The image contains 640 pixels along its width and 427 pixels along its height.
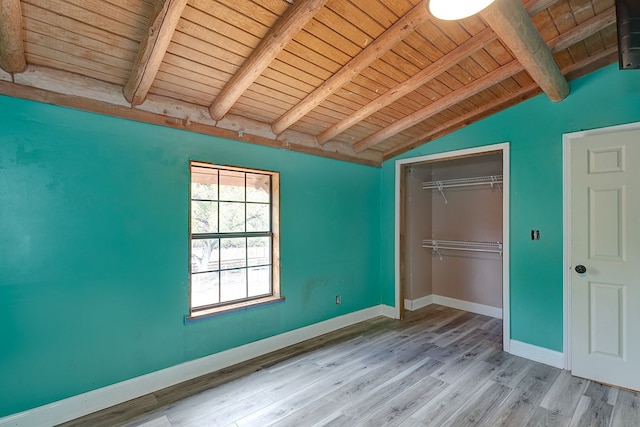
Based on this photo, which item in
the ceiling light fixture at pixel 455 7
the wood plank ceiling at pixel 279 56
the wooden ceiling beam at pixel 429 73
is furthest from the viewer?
the wooden ceiling beam at pixel 429 73

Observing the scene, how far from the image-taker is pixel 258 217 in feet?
10.8

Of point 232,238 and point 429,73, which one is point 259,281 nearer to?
point 232,238

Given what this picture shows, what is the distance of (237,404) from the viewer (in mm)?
2338

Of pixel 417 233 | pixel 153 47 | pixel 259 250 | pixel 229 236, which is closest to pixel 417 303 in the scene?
pixel 417 233

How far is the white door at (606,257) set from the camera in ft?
8.45

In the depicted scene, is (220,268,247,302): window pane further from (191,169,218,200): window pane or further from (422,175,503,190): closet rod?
(422,175,503,190): closet rod

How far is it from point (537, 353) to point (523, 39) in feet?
9.50

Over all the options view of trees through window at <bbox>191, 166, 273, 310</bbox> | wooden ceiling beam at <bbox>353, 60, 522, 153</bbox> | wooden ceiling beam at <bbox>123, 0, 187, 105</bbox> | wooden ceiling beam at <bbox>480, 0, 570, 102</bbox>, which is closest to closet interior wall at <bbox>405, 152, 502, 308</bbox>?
wooden ceiling beam at <bbox>353, 60, 522, 153</bbox>

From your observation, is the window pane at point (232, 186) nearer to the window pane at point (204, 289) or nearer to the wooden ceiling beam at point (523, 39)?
the window pane at point (204, 289)

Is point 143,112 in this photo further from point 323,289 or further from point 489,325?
point 489,325

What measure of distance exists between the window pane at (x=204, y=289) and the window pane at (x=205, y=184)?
738mm

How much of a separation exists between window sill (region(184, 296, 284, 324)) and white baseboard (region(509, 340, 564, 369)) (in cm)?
252

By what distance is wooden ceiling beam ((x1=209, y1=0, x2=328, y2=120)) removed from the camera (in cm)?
180

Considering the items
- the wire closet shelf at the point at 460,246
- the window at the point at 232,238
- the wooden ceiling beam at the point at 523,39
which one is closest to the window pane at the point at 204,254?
the window at the point at 232,238
